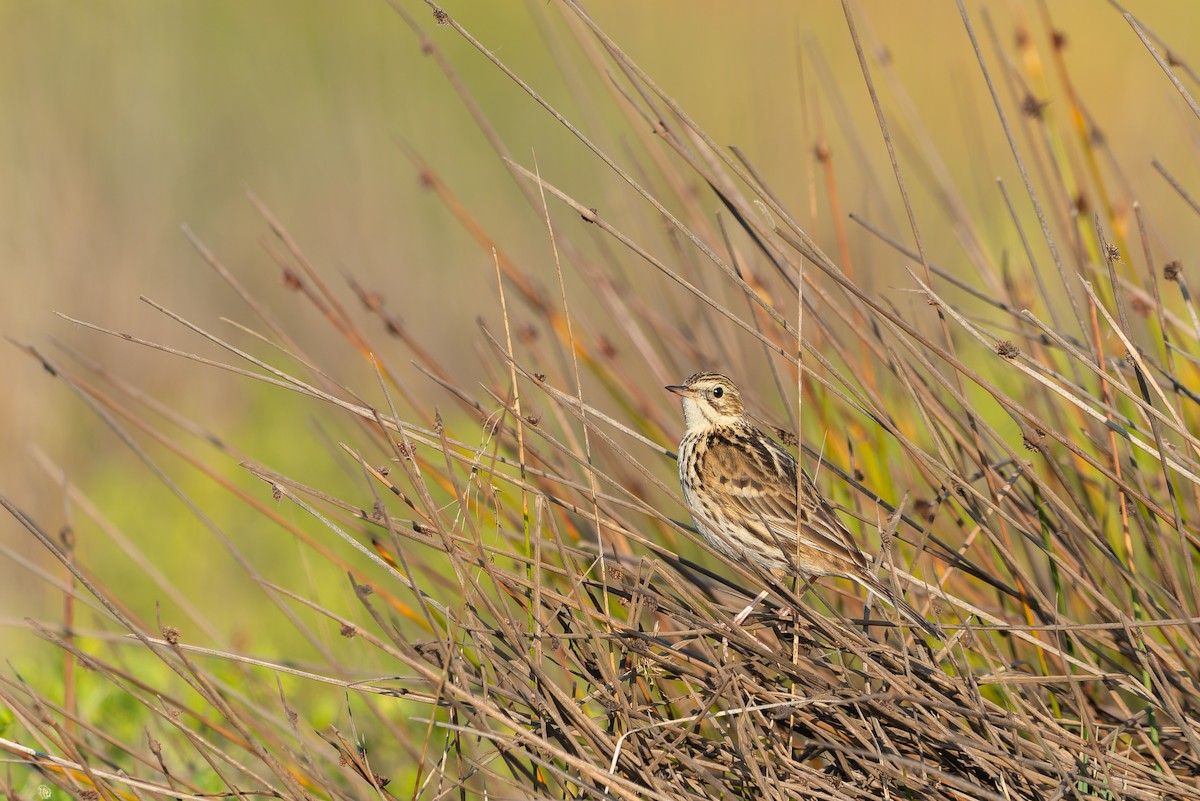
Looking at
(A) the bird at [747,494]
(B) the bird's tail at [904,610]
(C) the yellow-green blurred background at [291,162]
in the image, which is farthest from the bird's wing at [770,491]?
(C) the yellow-green blurred background at [291,162]

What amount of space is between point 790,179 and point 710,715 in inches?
411

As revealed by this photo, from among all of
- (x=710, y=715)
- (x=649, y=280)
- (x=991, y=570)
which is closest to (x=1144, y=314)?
(x=991, y=570)

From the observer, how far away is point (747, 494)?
4.37 m

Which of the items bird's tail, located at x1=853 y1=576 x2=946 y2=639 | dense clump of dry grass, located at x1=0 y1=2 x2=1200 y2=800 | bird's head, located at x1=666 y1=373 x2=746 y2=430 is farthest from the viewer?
bird's head, located at x1=666 y1=373 x2=746 y2=430

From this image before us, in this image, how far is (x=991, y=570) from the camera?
162 inches

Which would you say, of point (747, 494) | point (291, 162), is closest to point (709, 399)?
point (747, 494)

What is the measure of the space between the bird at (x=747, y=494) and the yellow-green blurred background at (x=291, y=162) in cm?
271

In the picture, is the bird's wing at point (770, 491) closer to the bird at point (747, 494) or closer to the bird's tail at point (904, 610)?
the bird at point (747, 494)

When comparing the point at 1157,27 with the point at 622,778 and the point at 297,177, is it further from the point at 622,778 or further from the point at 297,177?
the point at 622,778

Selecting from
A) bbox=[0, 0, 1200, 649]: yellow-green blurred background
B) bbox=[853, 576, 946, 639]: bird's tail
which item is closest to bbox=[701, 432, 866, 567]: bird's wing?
bbox=[853, 576, 946, 639]: bird's tail

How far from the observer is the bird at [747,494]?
13.0 feet

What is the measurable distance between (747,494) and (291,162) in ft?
30.5

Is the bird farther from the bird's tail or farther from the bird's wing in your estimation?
the bird's tail

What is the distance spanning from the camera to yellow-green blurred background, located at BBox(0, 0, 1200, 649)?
9.10 m
